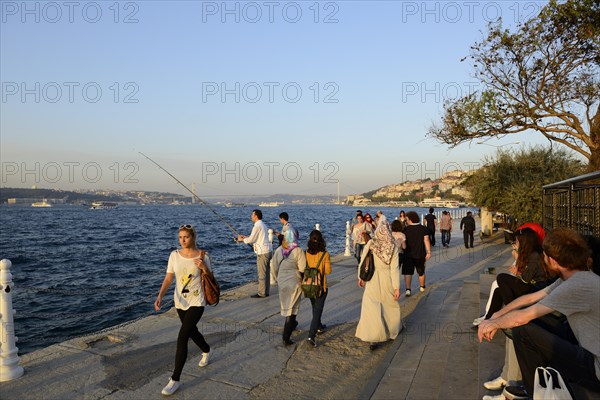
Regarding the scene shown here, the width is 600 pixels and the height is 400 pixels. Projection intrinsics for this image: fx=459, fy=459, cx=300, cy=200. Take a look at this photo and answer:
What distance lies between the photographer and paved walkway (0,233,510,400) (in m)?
4.65

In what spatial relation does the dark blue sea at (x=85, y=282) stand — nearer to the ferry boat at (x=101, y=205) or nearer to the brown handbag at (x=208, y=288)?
the brown handbag at (x=208, y=288)

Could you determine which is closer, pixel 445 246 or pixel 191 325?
pixel 191 325

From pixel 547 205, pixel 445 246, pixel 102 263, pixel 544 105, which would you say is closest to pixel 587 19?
pixel 544 105

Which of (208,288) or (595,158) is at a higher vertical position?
(595,158)

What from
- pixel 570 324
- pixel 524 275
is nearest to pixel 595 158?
pixel 524 275

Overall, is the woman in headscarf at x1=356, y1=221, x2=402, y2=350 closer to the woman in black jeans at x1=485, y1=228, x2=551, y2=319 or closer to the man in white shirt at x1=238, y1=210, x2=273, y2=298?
the woman in black jeans at x1=485, y1=228, x2=551, y2=319

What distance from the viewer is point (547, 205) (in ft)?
27.5

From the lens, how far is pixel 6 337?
5.01 metres

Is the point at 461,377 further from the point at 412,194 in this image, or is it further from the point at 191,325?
the point at 412,194

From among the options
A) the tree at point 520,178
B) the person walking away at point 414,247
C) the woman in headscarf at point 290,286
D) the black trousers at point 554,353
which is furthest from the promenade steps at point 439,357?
the tree at point 520,178

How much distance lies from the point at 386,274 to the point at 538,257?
2.21 meters

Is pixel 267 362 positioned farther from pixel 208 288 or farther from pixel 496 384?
pixel 496 384

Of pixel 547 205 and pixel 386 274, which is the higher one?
pixel 547 205

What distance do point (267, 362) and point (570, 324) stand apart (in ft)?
11.6
